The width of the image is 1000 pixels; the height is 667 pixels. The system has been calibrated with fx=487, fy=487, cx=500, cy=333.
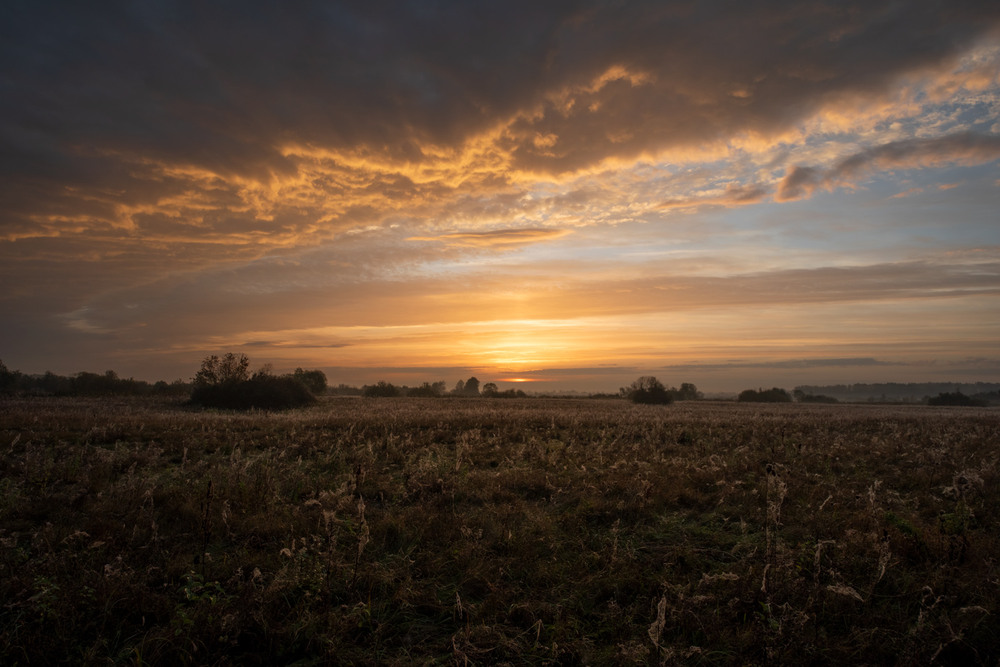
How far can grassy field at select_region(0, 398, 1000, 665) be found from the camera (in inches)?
170

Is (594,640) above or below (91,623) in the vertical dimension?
below

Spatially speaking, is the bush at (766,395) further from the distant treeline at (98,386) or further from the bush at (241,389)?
the distant treeline at (98,386)

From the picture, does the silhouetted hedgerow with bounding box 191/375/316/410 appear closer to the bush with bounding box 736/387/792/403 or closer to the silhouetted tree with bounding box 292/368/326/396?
the silhouetted tree with bounding box 292/368/326/396

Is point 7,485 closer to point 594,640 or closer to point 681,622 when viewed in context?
point 594,640

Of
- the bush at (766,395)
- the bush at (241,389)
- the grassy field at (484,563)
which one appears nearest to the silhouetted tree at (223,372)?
the bush at (241,389)

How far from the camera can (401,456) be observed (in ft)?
37.5

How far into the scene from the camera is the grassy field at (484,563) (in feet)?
14.2

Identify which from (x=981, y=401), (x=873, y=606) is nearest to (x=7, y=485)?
(x=873, y=606)

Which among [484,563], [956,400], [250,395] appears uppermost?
[250,395]

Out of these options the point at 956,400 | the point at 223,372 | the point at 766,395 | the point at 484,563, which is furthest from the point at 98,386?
the point at 956,400

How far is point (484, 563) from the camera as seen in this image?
5.76 meters

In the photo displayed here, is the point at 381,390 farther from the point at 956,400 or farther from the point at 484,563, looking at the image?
the point at 956,400

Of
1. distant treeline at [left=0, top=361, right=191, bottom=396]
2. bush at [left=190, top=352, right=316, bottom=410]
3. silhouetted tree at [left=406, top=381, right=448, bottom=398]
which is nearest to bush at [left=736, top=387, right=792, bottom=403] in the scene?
silhouetted tree at [left=406, top=381, right=448, bottom=398]

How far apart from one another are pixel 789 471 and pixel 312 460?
10542 mm
